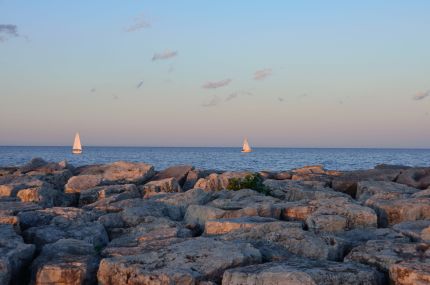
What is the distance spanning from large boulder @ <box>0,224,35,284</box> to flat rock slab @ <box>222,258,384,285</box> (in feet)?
12.3

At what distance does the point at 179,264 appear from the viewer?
9836 millimetres

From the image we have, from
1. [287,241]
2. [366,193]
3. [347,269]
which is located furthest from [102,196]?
[347,269]

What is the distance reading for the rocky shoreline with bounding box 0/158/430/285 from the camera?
941 centimetres

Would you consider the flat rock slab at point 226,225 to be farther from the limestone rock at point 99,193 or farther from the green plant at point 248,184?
the limestone rock at point 99,193

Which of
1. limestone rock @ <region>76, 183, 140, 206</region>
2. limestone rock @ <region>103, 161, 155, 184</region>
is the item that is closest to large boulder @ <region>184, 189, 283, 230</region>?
limestone rock @ <region>76, 183, 140, 206</region>

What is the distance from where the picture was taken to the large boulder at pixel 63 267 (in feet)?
33.0

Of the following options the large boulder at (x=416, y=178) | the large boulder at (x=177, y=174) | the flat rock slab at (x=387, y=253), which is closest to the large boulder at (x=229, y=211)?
the flat rock slab at (x=387, y=253)

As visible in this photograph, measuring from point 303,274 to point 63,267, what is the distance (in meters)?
4.21

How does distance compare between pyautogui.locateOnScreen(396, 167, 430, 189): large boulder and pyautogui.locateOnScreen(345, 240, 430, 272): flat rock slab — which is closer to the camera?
pyautogui.locateOnScreen(345, 240, 430, 272): flat rock slab

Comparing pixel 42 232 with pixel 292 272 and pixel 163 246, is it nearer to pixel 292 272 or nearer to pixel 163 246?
pixel 163 246

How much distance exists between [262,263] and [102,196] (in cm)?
1096

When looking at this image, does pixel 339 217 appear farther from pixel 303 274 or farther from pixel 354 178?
pixel 354 178

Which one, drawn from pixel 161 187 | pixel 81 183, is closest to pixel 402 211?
pixel 161 187

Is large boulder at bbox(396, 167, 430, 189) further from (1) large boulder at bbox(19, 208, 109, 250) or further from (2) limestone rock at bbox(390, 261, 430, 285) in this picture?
(2) limestone rock at bbox(390, 261, 430, 285)
